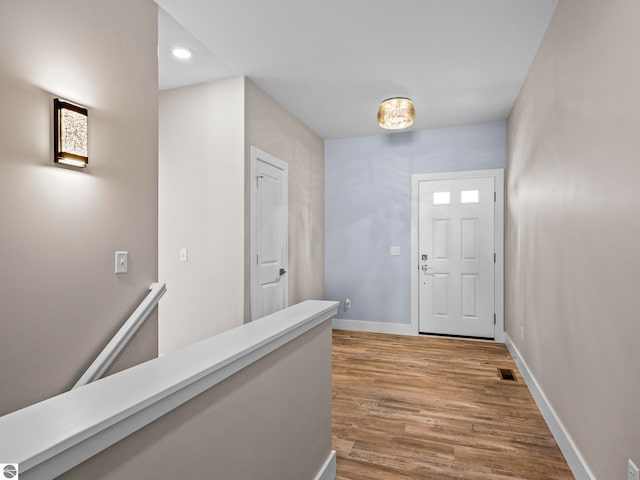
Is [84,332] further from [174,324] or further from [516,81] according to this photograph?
[516,81]

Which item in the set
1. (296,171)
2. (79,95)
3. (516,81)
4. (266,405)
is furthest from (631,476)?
(296,171)

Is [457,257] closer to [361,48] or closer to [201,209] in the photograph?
[361,48]

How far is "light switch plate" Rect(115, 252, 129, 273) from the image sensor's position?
209 cm

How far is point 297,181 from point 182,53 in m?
1.90

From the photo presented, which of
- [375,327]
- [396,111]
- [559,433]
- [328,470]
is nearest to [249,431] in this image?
[328,470]

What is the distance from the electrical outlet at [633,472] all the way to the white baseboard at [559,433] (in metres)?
0.45

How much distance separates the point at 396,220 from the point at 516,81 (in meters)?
2.14

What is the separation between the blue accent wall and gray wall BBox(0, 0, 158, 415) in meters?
3.20

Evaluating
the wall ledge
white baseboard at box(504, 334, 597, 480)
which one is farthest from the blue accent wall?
the wall ledge

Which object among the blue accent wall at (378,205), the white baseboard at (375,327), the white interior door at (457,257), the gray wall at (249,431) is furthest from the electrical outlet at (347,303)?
the gray wall at (249,431)

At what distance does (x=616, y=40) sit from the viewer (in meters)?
1.48

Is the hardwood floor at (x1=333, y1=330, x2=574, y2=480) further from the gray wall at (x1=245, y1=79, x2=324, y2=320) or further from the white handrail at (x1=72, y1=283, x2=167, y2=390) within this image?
the white handrail at (x1=72, y1=283, x2=167, y2=390)

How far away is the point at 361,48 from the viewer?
2.86 meters

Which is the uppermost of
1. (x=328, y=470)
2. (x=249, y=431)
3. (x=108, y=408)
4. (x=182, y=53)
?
(x=182, y=53)
